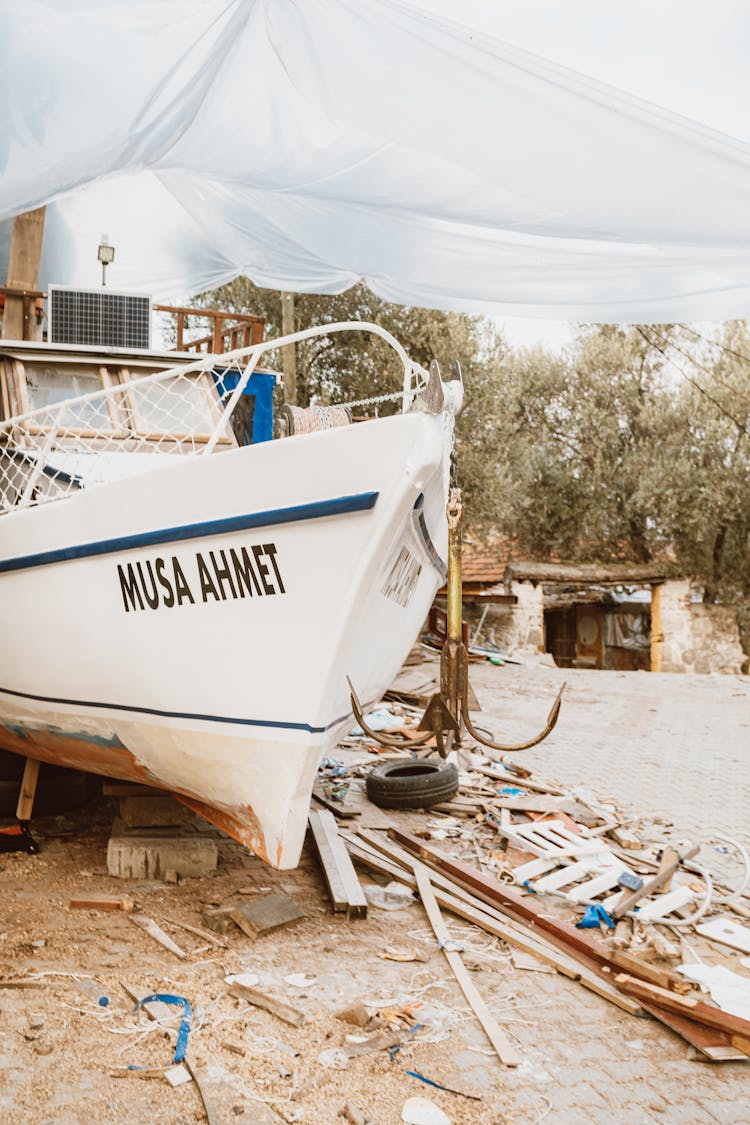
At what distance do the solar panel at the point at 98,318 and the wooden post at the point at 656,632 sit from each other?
43.4 feet

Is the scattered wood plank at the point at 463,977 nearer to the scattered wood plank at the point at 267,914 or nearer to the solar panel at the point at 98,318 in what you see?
the scattered wood plank at the point at 267,914

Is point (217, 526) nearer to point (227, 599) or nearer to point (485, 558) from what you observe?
point (227, 599)

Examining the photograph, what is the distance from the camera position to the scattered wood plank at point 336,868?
420 cm

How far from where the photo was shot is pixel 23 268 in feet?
21.7

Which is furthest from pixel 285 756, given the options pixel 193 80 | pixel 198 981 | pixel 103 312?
pixel 103 312

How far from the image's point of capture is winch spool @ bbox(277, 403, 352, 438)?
5219 millimetres

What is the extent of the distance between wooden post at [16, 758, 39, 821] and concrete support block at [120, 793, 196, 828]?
2.20 ft

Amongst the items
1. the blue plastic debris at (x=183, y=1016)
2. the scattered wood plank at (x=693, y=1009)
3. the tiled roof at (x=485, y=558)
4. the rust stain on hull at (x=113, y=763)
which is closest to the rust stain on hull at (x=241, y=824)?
the rust stain on hull at (x=113, y=763)

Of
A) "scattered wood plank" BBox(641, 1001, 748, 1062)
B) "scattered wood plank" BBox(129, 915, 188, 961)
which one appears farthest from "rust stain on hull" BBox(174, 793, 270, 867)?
"scattered wood plank" BBox(641, 1001, 748, 1062)

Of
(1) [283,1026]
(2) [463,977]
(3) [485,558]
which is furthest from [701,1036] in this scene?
(3) [485,558]

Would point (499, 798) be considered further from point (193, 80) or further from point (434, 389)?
point (193, 80)

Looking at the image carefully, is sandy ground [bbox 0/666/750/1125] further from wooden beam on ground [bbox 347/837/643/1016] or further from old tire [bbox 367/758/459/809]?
old tire [bbox 367/758/459/809]

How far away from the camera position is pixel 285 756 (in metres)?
3.73

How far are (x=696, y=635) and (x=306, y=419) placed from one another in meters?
13.6
